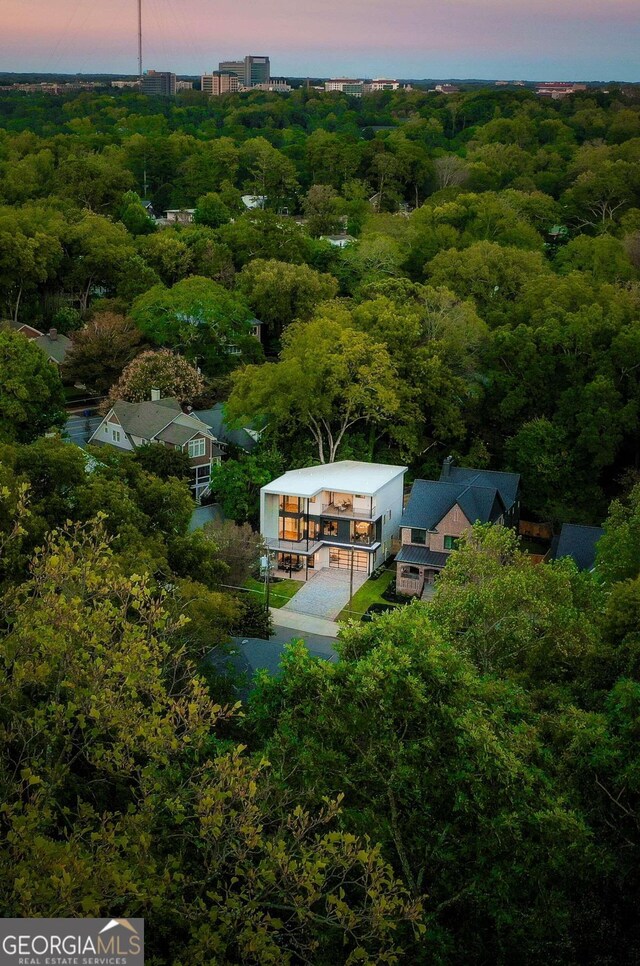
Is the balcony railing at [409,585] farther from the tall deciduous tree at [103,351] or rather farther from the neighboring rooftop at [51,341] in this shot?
the neighboring rooftop at [51,341]

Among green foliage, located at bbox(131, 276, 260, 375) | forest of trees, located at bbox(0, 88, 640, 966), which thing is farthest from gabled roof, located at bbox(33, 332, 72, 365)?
green foliage, located at bbox(131, 276, 260, 375)

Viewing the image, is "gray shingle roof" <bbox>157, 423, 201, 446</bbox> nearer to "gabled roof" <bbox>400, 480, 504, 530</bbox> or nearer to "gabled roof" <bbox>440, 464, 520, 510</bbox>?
"gabled roof" <bbox>400, 480, 504, 530</bbox>

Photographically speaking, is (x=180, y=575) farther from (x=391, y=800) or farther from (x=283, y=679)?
(x=391, y=800)

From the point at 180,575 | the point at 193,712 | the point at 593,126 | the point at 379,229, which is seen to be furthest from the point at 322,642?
the point at 593,126

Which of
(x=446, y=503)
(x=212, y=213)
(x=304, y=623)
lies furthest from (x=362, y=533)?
(x=212, y=213)

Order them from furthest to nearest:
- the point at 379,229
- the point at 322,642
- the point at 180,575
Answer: the point at 379,229
the point at 322,642
the point at 180,575
